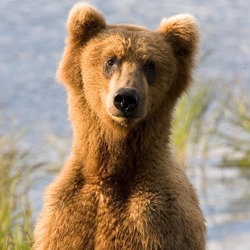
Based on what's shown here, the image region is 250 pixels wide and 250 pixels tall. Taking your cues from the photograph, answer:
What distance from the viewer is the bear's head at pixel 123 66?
6551 millimetres

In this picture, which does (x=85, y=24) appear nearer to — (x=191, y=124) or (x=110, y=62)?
(x=110, y=62)

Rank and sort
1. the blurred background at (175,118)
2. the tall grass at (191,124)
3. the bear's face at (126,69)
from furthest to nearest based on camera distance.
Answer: the tall grass at (191,124)
the blurred background at (175,118)
the bear's face at (126,69)

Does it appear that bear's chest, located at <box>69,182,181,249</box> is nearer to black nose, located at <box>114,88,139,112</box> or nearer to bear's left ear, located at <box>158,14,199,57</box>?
black nose, located at <box>114,88,139,112</box>

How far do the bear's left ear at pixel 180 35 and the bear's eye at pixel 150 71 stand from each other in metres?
0.25

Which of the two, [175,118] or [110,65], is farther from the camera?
[175,118]

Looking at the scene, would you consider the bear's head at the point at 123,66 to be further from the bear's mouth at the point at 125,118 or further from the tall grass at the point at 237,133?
the tall grass at the point at 237,133

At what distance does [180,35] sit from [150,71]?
0.32 metres

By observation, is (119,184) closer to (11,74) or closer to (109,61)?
(109,61)

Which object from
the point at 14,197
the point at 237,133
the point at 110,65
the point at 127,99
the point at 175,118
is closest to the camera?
the point at 127,99

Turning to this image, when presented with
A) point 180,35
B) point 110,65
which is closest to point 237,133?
point 180,35

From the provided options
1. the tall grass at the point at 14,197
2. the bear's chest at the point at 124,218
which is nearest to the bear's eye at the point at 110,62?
the bear's chest at the point at 124,218

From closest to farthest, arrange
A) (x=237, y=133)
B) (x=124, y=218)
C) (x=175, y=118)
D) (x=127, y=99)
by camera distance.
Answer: (x=127, y=99)
(x=124, y=218)
(x=175, y=118)
(x=237, y=133)

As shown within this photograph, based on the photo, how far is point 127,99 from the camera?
21.1 ft

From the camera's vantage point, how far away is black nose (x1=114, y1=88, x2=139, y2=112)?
6.42 metres
